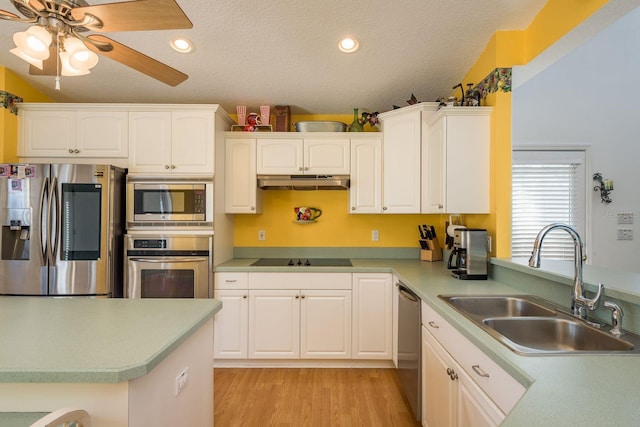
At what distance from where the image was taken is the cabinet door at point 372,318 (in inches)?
106

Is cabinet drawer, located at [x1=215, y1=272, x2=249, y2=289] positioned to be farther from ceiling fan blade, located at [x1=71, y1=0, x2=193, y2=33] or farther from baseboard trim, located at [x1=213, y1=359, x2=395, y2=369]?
ceiling fan blade, located at [x1=71, y1=0, x2=193, y2=33]

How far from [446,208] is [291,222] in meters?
1.56

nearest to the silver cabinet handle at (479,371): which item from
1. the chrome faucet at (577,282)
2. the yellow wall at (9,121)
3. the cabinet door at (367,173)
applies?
the chrome faucet at (577,282)

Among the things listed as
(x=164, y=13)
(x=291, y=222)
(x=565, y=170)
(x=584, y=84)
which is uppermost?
(x=584, y=84)

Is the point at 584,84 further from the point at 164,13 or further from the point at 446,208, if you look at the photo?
the point at 164,13

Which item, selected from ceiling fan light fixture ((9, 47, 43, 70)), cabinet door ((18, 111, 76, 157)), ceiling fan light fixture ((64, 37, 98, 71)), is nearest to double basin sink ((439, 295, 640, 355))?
ceiling fan light fixture ((64, 37, 98, 71))

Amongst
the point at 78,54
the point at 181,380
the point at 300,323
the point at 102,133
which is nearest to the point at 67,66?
the point at 78,54

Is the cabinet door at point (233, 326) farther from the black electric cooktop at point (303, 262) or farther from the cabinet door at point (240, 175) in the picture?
the cabinet door at point (240, 175)

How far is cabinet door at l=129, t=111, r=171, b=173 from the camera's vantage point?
2.71 metres

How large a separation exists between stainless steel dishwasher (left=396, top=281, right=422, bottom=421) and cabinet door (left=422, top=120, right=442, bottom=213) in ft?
2.29

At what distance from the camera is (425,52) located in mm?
2363

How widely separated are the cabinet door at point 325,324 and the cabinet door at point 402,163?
0.92 meters

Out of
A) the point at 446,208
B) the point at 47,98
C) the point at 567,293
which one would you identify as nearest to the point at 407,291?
the point at 446,208

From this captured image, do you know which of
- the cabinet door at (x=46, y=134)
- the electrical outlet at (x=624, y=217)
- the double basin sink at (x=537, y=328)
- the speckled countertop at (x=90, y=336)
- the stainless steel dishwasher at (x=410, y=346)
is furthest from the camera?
the electrical outlet at (x=624, y=217)
